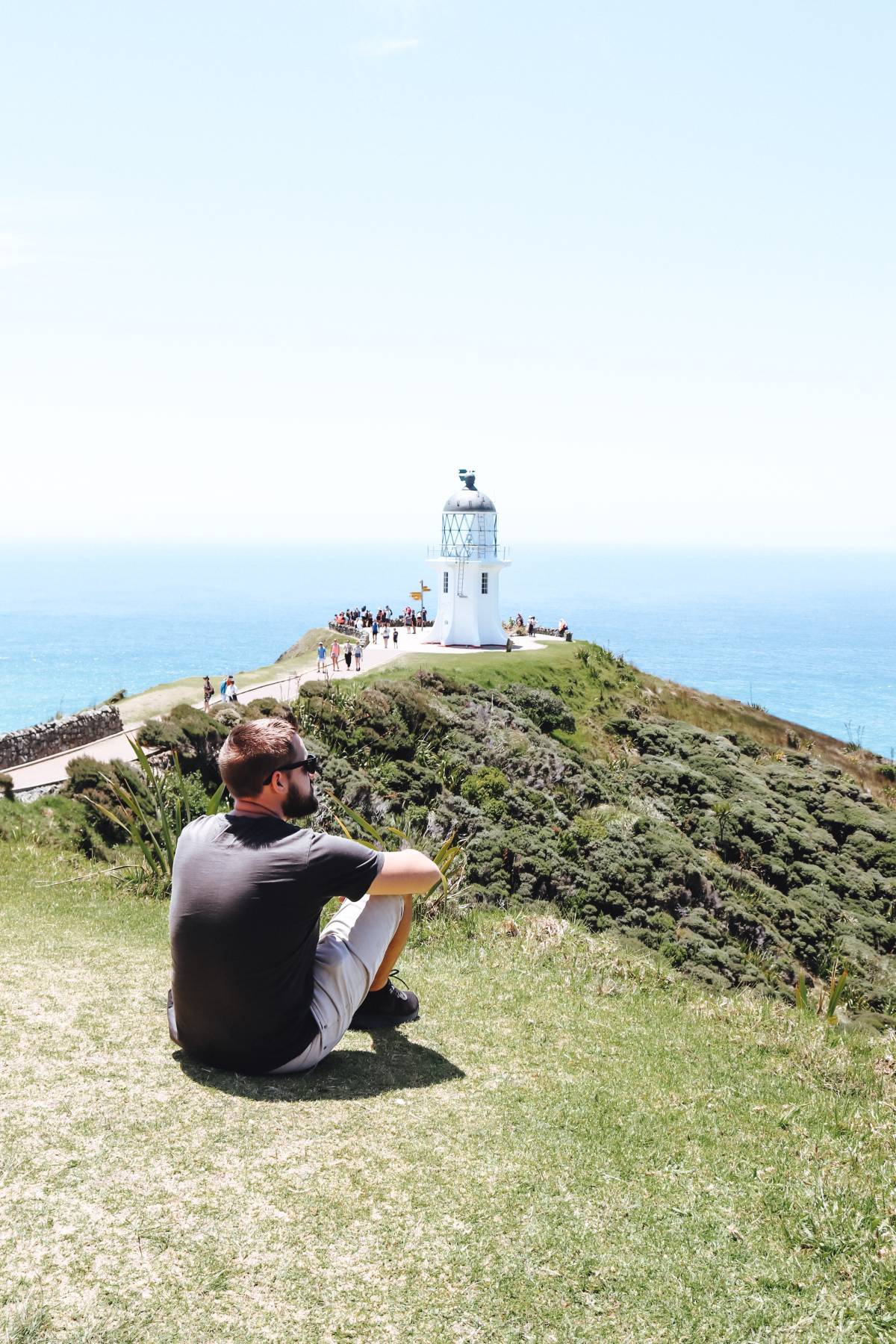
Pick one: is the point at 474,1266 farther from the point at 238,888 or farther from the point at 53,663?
the point at 53,663

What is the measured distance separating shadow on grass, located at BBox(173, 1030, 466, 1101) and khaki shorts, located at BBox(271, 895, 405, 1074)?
0.30ft

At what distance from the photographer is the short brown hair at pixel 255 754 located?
438cm

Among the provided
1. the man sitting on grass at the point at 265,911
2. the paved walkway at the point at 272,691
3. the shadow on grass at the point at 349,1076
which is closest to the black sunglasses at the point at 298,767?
the man sitting on grass at the point at 265,911

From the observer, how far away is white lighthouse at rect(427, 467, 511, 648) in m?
47.9

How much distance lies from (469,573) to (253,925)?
43950 mm

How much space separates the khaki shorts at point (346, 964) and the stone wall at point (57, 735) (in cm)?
1989

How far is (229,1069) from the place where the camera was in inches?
183

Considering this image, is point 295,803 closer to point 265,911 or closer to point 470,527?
point 265,911

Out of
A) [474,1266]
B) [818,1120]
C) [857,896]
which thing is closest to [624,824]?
[857,896]

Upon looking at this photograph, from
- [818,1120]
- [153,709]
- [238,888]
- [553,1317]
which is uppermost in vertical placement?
[238,888]

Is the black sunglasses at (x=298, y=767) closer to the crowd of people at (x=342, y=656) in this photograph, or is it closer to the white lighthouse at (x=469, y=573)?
the crowd of people at (x=342, y=656)

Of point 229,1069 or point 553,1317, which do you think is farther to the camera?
point 229,1069

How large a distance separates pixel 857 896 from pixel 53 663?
11738cm

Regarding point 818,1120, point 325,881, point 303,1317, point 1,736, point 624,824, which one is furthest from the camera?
point 624,824
